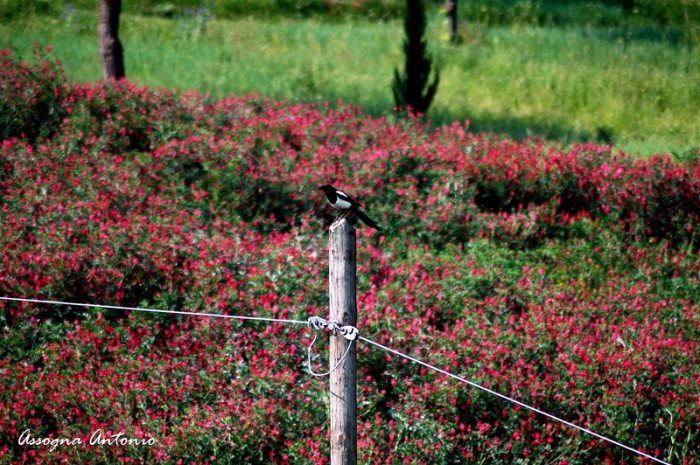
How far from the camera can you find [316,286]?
7789 mm

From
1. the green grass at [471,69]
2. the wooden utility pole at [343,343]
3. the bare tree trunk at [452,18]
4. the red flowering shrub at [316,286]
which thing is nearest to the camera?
the wooden utility pole at [343,343]

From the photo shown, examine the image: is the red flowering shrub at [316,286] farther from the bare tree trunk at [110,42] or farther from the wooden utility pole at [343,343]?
the bare tree trunk at [110,42]

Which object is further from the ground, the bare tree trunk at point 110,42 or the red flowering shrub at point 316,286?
the bare tree trunk at point 110,42

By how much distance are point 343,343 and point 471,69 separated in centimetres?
1707

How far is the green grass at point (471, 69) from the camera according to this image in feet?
55.2

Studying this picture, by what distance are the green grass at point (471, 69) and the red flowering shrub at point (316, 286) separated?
463 centimetres

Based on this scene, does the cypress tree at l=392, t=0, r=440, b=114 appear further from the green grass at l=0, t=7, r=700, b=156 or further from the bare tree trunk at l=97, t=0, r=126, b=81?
the bare tree trunk at l=97, t=0, r=126, b=81

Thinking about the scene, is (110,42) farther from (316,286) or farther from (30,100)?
(316,286)

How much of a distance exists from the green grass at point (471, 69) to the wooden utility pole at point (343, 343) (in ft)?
38.2

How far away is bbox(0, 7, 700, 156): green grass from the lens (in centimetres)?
1681

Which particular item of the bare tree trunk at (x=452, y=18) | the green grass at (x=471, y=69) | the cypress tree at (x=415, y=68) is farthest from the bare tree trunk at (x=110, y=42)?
the bare tree trunk at (x=452, y=18)

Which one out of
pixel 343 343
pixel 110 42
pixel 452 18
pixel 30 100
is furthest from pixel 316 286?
pixel 452 18

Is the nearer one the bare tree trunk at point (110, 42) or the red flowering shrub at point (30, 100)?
the red flowering shrub at point (30, 100)

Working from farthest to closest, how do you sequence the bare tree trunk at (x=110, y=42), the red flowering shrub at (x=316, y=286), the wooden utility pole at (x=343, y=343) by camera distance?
the bare tree trunk at (x=110, y=42)
the red flowering shrub at (x=316, y=286)
the wooden utility pole at (x=343, y=343)
